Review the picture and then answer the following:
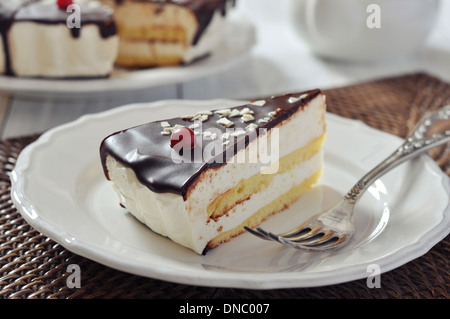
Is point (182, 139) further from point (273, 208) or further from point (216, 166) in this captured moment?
point (273, 208)

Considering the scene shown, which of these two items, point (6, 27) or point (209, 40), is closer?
point (6, 27)

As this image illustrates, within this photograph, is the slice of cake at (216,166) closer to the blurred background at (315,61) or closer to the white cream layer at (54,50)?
the blurred background at (315,61)

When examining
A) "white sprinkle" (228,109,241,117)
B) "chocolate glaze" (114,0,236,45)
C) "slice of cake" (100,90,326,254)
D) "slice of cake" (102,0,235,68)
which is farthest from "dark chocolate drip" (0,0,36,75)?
"white sprinkle" (228,109,241,117)

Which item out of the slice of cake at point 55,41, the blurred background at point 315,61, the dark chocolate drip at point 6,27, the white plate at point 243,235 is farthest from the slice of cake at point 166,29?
the white plate at point 243,235

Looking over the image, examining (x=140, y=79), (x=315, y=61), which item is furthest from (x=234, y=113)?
(x=315, y=61)
